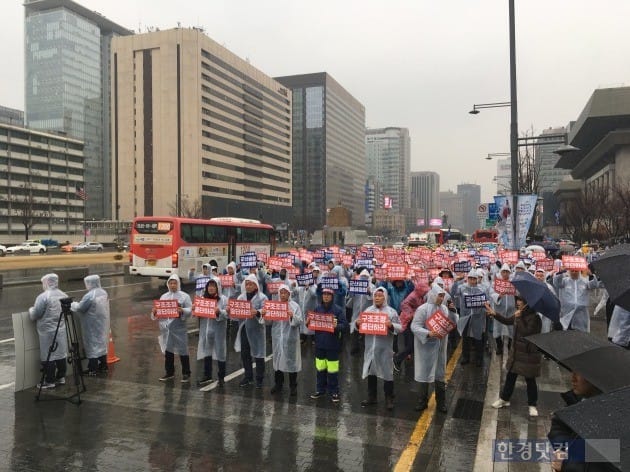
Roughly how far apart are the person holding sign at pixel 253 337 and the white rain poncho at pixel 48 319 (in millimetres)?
2669

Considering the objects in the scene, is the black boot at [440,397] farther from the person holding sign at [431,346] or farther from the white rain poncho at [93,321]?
the white rain poncho at [93,321]

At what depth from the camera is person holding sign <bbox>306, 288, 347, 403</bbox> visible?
694 centimetres

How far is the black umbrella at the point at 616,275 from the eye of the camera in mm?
3580

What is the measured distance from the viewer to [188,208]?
91.8 m

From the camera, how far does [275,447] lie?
5.39m

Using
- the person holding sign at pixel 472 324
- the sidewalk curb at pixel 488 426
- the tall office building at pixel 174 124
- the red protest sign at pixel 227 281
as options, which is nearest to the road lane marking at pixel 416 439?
the sidewalk curb at pixel 488 426

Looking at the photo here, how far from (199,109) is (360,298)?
92.8 m

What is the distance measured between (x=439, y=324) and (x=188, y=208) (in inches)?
3511

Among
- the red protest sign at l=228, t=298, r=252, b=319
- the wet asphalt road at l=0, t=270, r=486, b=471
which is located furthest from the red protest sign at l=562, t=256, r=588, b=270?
the red protest sign at l=228, t=298, r=252, b=319

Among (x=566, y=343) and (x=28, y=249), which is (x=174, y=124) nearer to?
(x=28, y=249)

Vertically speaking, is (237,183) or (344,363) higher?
(237,183)

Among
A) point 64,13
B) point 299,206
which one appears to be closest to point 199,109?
point 64,13

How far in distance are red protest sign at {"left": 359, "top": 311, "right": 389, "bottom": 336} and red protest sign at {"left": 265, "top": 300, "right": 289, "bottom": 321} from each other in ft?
3.83

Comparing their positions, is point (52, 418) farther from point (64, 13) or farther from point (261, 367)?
point (64, 13)
